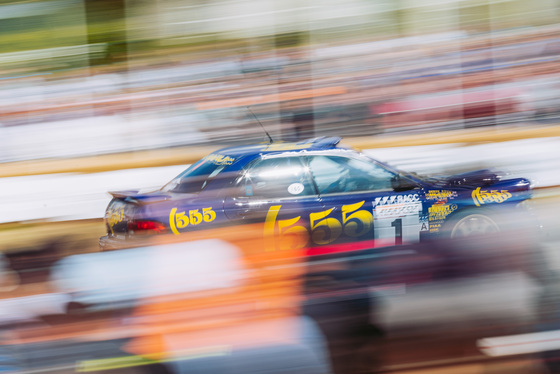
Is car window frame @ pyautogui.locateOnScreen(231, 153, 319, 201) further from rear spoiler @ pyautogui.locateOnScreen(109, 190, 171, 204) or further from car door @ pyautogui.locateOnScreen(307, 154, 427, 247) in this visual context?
rear spoiler @ pyautogui.locateOnScreen(109, 190, 171, 204)

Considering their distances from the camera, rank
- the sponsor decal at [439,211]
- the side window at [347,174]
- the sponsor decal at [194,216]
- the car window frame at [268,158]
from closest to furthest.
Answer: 1. the sponsor decal at [194,216]
2. the car window frame at [268,158]
3. the side window at [347,174]
4. the sponsor decal at [439,211]

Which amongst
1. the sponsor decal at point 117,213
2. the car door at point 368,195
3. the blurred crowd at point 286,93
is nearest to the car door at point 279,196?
the car door at point 368,195

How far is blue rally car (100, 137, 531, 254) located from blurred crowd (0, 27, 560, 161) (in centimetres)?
37

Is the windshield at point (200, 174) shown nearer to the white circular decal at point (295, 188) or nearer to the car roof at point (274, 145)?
the car roof at point (274, 145)

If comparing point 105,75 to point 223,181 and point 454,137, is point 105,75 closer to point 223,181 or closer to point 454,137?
point 223,181

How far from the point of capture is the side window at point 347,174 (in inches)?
144

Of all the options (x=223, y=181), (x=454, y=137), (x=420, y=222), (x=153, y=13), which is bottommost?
(x=420, y=222)

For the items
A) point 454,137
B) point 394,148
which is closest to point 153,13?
point 394,148

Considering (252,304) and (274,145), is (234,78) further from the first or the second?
(274,145)

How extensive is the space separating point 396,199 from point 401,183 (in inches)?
6.9

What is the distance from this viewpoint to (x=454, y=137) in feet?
6.32

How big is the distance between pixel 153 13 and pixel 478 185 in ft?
8.54

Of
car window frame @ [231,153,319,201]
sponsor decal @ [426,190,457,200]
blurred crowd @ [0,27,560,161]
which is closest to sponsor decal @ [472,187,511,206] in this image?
sponsor decal @ [426,190,457,200]

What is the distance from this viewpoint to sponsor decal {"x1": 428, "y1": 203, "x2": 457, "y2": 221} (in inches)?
152
